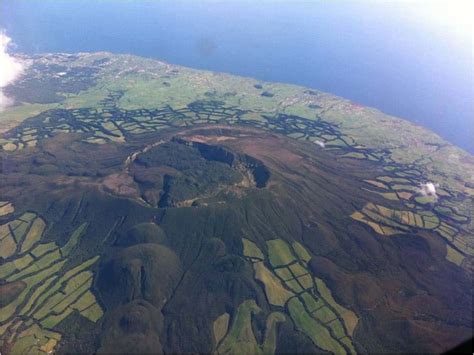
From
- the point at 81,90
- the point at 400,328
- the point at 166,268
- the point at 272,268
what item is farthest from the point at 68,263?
the point at 81,90

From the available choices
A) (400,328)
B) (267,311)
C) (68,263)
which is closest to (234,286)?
(267,311)

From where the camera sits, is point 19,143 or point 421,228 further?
point 19,143

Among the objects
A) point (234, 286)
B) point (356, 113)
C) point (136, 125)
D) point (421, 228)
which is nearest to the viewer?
point (234, 286)

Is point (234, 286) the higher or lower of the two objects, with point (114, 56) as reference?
higher

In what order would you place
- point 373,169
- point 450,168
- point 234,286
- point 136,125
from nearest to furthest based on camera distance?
point 234,286, point 373,169, point 450,168, point 136,125

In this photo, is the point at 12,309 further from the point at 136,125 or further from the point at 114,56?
the point at 114,56

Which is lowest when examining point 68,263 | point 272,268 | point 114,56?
point 114,56
